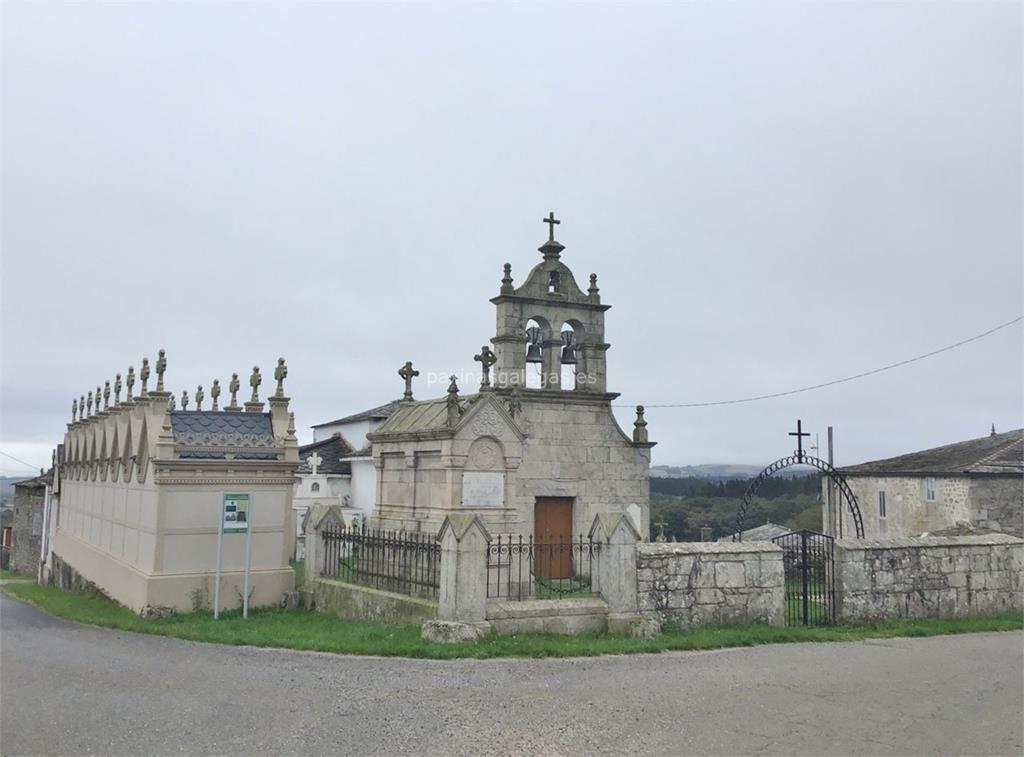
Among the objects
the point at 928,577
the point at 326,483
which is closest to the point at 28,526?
the point at 326,483

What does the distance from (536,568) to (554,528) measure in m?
1.35

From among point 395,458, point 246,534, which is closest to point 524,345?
point 395,458

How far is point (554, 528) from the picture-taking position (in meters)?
18.1

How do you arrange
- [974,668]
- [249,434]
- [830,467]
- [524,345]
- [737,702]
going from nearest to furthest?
[737,702] → [974,668] → [249,434] → [524,345] → [830,467]

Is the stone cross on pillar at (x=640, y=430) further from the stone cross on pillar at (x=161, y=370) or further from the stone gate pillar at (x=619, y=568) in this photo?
the stone cross on pillar at (x=161, y=370)

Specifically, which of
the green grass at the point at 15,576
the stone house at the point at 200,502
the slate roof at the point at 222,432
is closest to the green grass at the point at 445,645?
the stone house at the point at 200,502

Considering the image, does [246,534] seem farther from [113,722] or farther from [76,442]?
[76,442]

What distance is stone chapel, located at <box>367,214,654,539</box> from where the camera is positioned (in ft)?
54.5

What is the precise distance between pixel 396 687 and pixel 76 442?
22627 mm

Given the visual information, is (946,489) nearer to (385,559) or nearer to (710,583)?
(710,583)

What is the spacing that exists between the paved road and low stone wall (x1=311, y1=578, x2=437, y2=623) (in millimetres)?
1885

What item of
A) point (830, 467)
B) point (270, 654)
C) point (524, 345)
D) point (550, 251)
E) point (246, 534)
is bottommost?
point (270, 654)

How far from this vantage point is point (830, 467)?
73.8 ft

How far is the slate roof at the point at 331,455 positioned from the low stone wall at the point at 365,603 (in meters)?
19.5
